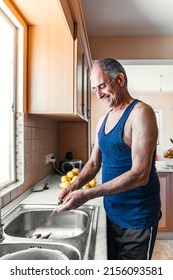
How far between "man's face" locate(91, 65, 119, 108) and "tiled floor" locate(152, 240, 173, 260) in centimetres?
171

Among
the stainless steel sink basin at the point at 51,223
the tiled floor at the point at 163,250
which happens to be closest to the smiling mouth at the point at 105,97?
the stainless steel sink basin at the point at 51,223

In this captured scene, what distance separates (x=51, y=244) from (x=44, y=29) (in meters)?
1.16

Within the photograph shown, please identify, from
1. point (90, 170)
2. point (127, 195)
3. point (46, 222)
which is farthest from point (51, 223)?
point (127, 195)

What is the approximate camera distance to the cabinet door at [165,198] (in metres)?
2.59

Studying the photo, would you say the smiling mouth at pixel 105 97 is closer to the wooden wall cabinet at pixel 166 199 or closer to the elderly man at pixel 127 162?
the elderly man at pixel 127 162

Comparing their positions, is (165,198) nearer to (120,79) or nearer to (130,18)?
(130,18)

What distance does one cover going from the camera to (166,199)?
8.54 feet

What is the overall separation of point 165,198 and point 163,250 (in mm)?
505

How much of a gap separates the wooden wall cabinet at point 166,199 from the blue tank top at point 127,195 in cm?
163

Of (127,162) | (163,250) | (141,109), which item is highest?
(141,109)

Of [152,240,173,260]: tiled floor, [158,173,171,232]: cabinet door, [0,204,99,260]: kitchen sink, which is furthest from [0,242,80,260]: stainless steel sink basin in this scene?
[158,173,171,232]: cabinet door

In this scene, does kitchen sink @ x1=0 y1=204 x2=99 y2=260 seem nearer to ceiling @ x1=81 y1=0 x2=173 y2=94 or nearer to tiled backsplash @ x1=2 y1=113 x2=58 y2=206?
tiled backsplash @ x1=2 y1=113 x2=58 y2=206
